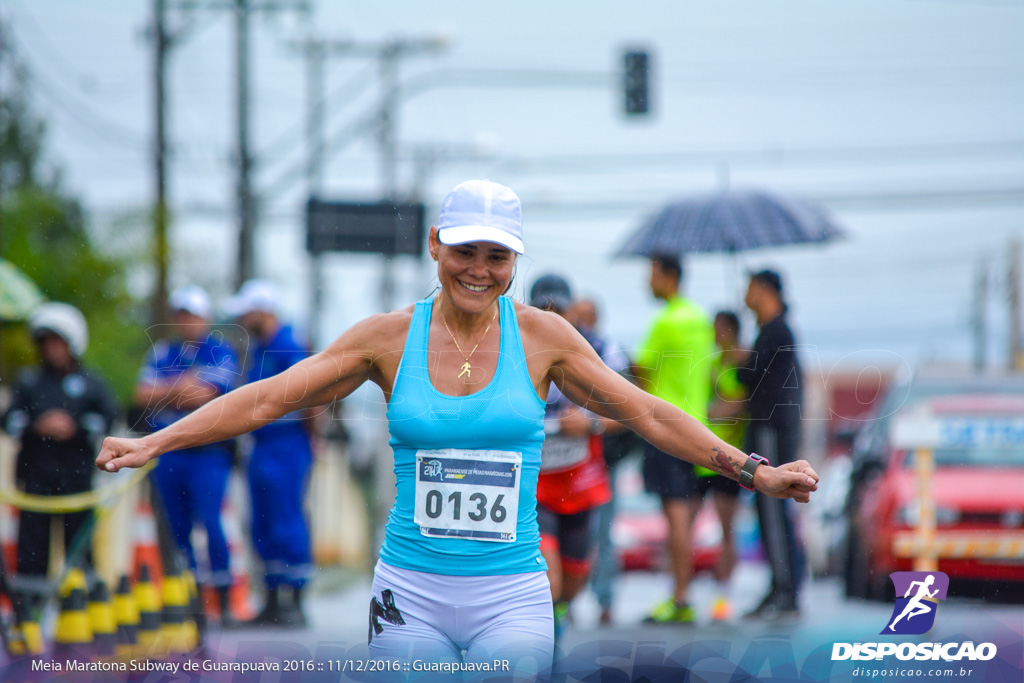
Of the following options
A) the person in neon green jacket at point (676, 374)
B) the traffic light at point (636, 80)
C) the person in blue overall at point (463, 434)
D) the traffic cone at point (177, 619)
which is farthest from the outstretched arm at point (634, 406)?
the traffic cone at point (177, 619)

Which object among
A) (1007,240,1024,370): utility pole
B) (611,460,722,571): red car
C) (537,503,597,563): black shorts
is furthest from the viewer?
(611,460,722,571): red car

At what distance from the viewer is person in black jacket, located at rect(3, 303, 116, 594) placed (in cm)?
546

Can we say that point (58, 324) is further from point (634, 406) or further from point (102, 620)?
point (634, 406)

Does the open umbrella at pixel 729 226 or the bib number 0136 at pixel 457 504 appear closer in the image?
the bib number 0136 at pixel 457 504

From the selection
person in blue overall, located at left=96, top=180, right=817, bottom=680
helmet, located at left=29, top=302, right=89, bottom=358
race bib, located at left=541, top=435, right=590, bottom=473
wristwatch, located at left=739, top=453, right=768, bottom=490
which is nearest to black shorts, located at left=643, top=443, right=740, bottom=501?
race bib, located at left=541, top=435, right=590, bottom=473

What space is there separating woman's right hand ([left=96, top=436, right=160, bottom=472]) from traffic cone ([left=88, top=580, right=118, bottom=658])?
89.5 inches

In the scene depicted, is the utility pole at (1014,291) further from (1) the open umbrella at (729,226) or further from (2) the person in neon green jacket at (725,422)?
(2) the person in neon green jacket at (725,422)

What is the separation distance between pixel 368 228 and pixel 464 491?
1.68m

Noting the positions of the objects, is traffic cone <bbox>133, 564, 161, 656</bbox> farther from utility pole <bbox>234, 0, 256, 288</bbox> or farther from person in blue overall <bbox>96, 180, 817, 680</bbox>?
utility pole <bbox>234, 0, 256, 288</bbox>

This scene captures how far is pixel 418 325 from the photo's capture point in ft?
10.1

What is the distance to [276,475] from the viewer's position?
6.39 m

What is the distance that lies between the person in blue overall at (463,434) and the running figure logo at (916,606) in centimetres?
138

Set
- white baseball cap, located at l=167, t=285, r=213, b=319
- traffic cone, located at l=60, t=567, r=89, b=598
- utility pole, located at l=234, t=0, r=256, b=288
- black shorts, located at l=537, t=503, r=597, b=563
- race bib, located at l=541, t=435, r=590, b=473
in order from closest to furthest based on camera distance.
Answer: race bib, located at l=541, t=435, r=590, b=473 → black shorts, located at l=537, t=503, r=597, b=563 → traffic cone, located at l=60, t=567, r=89, b=598 → white baseball cap, located at l=167, t=285, r=213, b=319 → utility pole, located at l=234, t=0, r=256, b=288

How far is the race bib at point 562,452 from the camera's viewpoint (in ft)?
16.6
